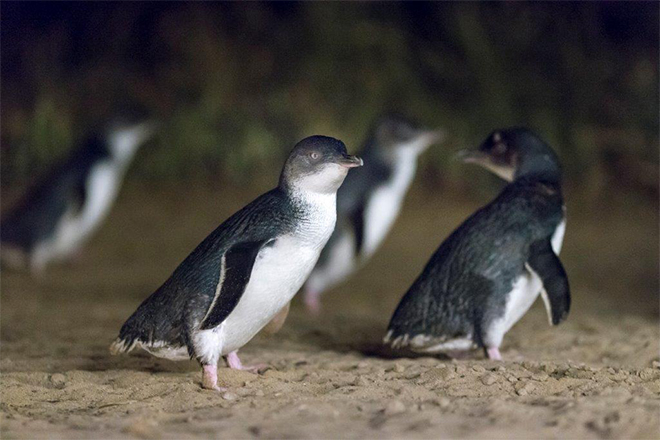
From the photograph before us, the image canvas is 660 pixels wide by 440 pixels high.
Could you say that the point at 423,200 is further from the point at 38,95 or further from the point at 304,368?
the point at 304,368

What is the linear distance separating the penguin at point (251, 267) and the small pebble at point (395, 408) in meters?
0.77

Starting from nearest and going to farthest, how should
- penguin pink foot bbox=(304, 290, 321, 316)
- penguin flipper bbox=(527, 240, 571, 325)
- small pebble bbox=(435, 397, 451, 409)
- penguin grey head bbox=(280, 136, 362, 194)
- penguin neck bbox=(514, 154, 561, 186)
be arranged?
1. small pebble bbox=(435, 397, 451, 409)
2. penguin grey head bbox=(280, 136, 362, 194)
3. penguin flipper bbox=(527, 240, 571, 325)
4. penguin neck bbox=(514, 154, 561, 186)
5. penguin pink foot bbox=(304, 290, 321, 316)

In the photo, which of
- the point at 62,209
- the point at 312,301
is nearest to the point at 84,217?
the point at 62,209

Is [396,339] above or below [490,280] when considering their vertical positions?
below

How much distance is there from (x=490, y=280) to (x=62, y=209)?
16.4ft

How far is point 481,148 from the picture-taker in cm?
534

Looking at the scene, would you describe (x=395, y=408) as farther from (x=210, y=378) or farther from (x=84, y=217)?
(x=84, y=217)

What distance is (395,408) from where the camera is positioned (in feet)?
10.7

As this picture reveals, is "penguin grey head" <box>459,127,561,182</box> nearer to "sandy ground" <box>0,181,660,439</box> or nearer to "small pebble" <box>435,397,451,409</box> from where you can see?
"sandy ground" <box>0,181,660,439</box>

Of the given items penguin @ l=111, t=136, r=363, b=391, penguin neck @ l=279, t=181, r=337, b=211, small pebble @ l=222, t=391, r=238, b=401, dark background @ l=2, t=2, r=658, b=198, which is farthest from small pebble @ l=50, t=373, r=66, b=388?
dark background @ l=2, t=2, r=658, b=198

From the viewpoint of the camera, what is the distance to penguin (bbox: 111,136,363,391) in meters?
3.79

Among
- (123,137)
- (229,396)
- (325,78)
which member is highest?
(325,78)

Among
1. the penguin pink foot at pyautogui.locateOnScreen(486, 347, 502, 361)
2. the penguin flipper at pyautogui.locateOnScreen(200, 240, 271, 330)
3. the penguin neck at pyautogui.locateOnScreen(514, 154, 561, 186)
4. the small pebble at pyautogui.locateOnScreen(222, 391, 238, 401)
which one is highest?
the penguin neck at pyautogui.locateOnScreen(514, 154, 561, 186)

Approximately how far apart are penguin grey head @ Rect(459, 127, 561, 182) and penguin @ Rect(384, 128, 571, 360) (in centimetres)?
22
